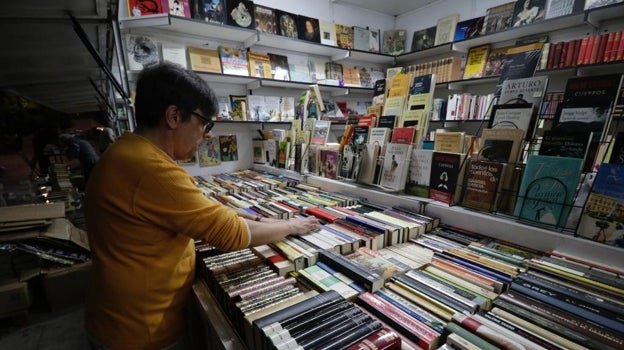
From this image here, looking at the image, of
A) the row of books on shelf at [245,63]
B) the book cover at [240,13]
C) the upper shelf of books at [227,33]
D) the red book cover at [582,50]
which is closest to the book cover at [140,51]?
the row of books on shelf at [245,63]

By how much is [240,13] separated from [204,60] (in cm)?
68

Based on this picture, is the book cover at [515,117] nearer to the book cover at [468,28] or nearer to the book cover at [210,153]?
the book cover at [210,153]

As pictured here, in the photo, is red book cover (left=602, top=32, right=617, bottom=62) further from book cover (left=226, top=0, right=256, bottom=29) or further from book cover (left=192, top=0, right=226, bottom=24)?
book cover (left=192, top=0, right=226, bottom=24)

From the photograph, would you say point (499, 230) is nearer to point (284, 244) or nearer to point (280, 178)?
point (284, 244)

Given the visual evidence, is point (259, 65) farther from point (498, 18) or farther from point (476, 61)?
point (498, 18)

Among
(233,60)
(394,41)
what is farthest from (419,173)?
(394,41)

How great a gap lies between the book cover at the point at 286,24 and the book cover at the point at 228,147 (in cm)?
150

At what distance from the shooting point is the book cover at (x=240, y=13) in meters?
2.88

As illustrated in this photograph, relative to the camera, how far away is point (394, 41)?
4.41m

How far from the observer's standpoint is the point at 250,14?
298 cm

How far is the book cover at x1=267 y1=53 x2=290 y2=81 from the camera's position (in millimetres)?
3332

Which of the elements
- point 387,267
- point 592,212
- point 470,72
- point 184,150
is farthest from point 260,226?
point 470,72

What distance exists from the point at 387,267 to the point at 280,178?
1.71 meters

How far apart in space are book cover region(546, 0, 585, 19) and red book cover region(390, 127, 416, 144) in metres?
2.69
